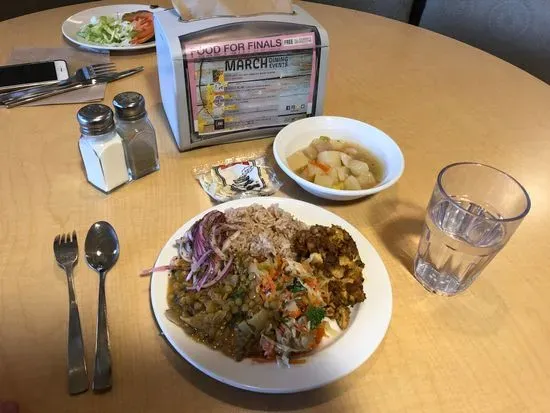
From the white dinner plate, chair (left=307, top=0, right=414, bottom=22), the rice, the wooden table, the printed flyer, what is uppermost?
the printed flyer

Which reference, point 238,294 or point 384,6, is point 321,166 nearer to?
point 238,294

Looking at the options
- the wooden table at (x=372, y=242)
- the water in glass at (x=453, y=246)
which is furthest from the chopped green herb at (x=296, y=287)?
the water in glass at (x=453, y=246)

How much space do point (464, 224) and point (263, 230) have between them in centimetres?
35

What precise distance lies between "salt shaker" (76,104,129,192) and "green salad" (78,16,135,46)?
0.66m

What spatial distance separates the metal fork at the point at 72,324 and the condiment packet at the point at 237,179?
0.29 meters

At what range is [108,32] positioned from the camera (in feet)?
4.82

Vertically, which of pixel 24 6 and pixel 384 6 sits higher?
pixel 384 6

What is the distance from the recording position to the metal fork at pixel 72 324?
0.63 meters

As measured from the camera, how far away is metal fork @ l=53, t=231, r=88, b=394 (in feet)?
2.06

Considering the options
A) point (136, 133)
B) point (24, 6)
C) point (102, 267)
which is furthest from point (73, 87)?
point (24, 6)

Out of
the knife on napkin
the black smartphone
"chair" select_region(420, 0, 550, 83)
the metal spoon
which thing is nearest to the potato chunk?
the metal spoon

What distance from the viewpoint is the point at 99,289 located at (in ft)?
2.48

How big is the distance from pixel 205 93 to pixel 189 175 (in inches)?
7.3

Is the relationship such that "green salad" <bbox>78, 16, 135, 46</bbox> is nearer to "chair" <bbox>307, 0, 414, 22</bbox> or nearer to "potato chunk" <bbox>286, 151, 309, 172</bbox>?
"potato chunk" <bbox>286, 151, 309, 172</bbox>
